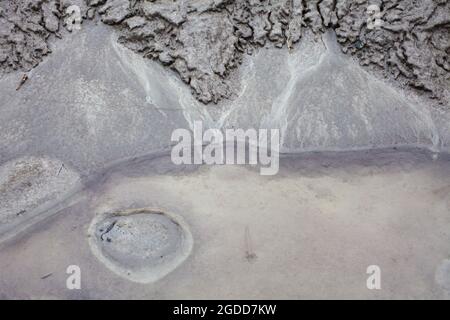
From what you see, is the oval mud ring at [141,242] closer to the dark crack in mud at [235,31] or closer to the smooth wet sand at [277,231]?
the smooth wet sand at [277,231]

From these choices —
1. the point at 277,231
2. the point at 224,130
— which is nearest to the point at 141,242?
the point at 277,231

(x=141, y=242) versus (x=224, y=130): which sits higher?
(x=224, y=130)

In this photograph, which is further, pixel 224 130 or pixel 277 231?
pixel 224 130

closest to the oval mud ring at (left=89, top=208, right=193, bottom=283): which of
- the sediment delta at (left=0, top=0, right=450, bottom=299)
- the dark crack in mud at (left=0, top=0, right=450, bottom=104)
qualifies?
the sediment delta at (left=0, top=0, right=450, bottom=299)

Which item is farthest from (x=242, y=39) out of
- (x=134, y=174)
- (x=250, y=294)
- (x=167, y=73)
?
(x=250, y=294)

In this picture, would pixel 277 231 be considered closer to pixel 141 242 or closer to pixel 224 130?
pixel 141 242

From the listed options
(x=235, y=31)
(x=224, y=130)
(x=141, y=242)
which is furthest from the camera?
(x=235, y=31)

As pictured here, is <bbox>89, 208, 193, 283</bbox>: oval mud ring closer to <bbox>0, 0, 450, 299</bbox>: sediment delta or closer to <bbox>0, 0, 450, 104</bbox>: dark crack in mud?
<bbox>0, 0, 450, 299</bbox>: sediment delta
